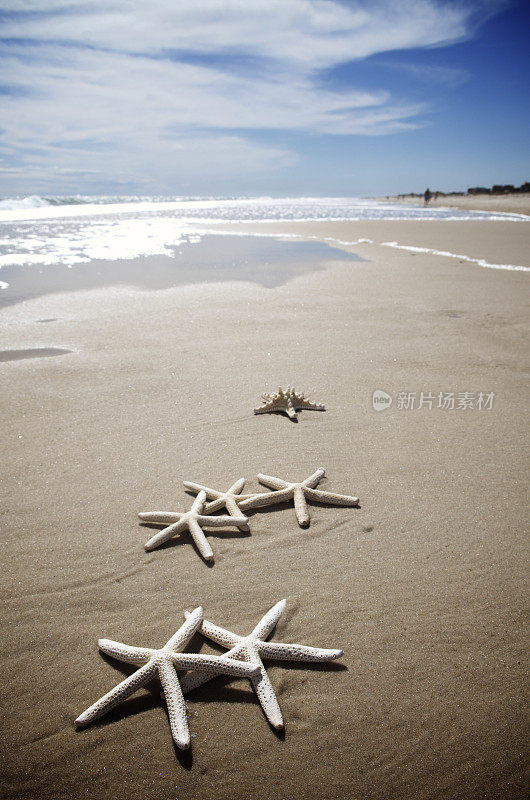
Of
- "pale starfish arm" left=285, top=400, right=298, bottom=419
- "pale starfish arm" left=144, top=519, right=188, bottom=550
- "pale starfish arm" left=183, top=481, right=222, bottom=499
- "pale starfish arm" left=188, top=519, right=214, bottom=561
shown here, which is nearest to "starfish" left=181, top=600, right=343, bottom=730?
"pale starfish arm" left=188, top=519, right=214, bottom=561

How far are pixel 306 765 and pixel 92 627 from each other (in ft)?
4.09

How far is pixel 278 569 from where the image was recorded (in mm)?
2799

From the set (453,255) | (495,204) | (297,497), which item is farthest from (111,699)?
(495,204)

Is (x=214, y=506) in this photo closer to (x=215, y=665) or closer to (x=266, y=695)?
(x=215, y=665)

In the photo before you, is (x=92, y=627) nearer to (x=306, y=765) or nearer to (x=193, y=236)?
(x=306, y=765)

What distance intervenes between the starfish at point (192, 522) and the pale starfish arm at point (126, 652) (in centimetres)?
68

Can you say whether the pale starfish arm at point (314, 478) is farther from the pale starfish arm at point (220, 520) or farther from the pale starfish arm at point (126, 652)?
the pale starfish arm at point (126, 652)

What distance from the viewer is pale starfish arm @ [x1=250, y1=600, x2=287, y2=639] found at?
2.28 meters

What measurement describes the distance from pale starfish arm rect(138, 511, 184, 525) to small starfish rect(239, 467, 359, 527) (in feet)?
1.49

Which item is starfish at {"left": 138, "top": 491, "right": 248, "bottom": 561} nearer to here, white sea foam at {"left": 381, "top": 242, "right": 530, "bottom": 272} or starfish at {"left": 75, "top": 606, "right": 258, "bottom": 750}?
starfish at {"left": 75, "top": 606, "right": 258, "bottom": 750}

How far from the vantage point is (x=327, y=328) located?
6777 millimetres

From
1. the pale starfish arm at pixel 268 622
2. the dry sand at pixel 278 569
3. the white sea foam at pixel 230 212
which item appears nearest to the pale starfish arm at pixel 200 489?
the dry sand at pixel 278 569

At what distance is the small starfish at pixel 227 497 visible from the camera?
3075 millimetres

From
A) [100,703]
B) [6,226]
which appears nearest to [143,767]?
[100,703]
